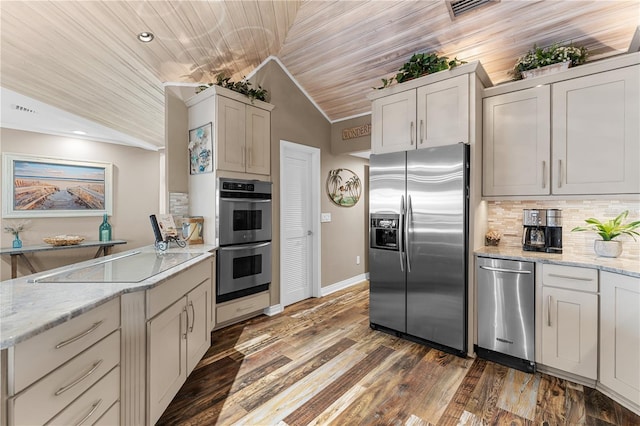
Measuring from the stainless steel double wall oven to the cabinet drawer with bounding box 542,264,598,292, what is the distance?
2634mm

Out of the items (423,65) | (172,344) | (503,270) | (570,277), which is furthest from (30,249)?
(570,277)

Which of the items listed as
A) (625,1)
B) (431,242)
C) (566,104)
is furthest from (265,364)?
(625,1)

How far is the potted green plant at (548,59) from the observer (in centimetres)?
235

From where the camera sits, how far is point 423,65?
280cm

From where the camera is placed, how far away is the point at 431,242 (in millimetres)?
→ 2662

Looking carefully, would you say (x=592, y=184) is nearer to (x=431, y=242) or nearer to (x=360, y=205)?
(x=431, y=242)

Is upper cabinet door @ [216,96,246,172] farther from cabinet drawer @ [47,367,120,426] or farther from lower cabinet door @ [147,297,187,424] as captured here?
cabinet drawer @ [47,367,120,426]

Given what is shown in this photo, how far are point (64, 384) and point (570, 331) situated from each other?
3.00 m

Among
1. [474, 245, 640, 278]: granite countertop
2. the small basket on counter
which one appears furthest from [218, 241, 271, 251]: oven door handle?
the small basket on counter

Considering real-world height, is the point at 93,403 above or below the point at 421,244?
below

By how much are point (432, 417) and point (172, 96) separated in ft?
12.3

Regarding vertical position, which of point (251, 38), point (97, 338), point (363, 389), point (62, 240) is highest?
point (251, 38)

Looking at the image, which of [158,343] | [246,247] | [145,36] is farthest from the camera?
[246,247]

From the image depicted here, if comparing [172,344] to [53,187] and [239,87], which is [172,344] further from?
[53,187]
